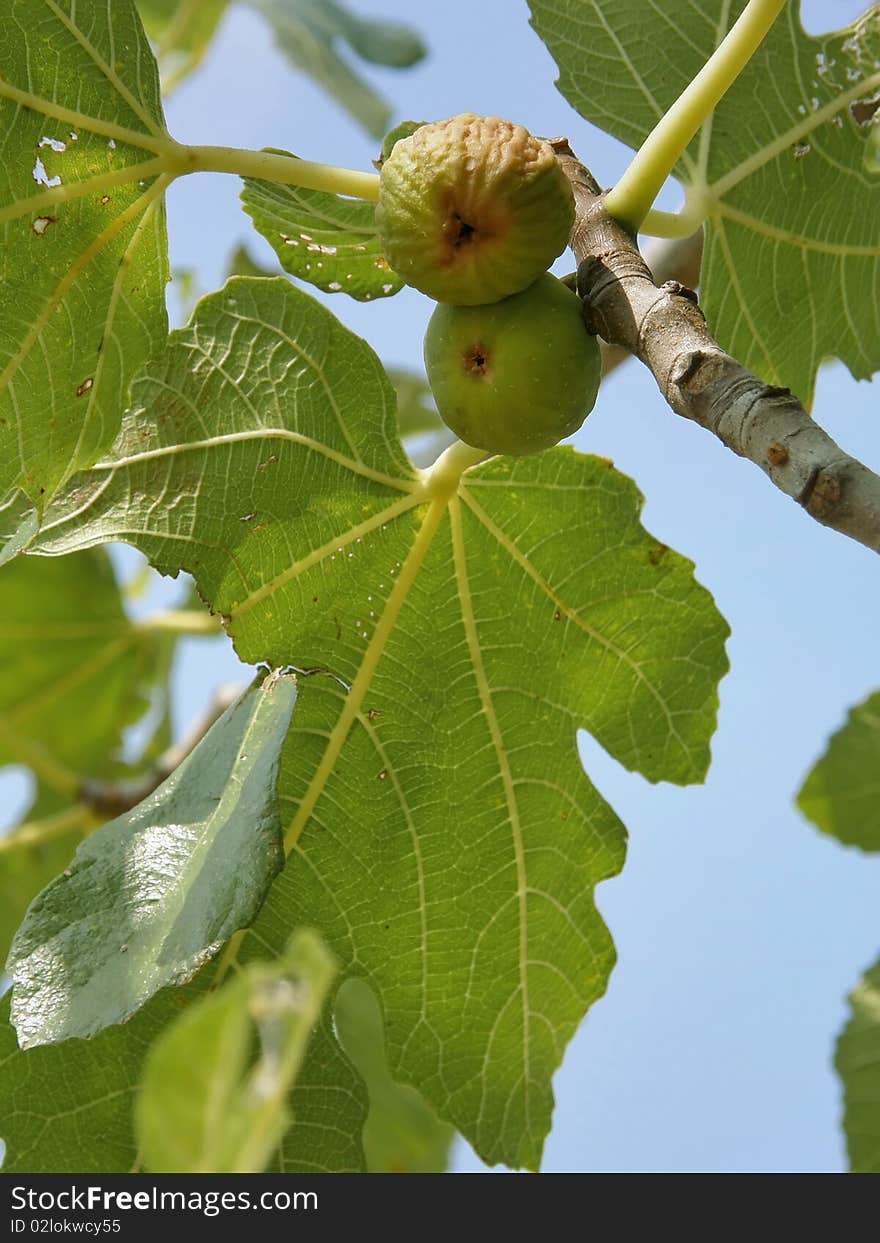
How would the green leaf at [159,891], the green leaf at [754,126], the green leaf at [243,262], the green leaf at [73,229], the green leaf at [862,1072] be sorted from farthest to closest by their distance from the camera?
the green leaf at [243,262]
the green leaf at [862,1072]
the green leaf at [754,126]
the green leaf at [73,229]
the green leaf at [159,891]

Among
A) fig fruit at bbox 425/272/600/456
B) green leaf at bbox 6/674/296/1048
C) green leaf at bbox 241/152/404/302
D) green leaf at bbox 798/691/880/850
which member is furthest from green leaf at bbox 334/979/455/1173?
fig fruit at bbox 425/272/600/456

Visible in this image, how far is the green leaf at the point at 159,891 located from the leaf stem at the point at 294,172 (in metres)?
0.67

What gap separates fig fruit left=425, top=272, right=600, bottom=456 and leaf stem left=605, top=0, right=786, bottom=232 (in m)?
0.15

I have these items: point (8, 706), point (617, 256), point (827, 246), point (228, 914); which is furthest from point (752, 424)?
point (8, 706)

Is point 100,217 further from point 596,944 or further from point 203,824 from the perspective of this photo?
point 596,944

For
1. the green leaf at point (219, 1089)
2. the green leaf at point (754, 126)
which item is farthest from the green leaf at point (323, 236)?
the green leaf at point (219, 1089)

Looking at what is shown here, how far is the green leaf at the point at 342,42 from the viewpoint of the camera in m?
3.04

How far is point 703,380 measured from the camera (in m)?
1.30

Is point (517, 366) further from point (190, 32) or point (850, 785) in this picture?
point (190, 32)

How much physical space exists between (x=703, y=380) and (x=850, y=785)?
1803mm

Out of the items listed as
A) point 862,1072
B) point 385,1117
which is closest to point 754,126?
point 862,1072

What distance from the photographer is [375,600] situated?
6.70 feet

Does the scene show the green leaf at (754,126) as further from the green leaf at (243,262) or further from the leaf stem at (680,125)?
the green leaf at (243,262)
